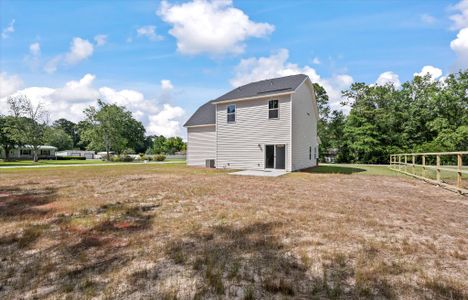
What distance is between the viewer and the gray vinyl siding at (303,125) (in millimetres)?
15984

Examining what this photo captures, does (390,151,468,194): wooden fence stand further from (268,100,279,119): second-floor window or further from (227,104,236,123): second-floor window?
(227,104,236,123): second-floor window

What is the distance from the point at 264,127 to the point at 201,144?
6.88 metres

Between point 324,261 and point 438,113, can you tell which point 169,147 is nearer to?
point 438,113

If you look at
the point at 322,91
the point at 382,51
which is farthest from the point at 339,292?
the point at 322,91

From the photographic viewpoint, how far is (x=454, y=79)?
2995 centimetres

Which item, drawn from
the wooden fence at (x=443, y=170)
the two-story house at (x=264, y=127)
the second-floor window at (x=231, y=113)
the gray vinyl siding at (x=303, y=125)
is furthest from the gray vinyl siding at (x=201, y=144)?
the wooden fence at (x=443, y=170)

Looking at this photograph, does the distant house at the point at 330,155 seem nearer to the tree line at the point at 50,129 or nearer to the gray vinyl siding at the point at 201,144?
the gray vinyl siding at the point at 201,144

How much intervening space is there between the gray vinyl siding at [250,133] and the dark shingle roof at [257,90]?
0.61m

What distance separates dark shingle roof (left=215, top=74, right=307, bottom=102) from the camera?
15.9 meters

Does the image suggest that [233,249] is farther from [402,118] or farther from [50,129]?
[50,129]

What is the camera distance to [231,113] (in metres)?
17.5

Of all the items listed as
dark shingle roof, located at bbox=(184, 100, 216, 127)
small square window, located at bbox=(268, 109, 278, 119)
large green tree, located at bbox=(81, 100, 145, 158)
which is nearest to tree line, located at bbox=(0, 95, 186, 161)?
large green tree, located at bbox=(81, 100, 145, 158)

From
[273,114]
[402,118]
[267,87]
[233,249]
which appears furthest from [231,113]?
[402,118]

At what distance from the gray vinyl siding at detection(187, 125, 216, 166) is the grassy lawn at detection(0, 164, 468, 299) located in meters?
13.4
